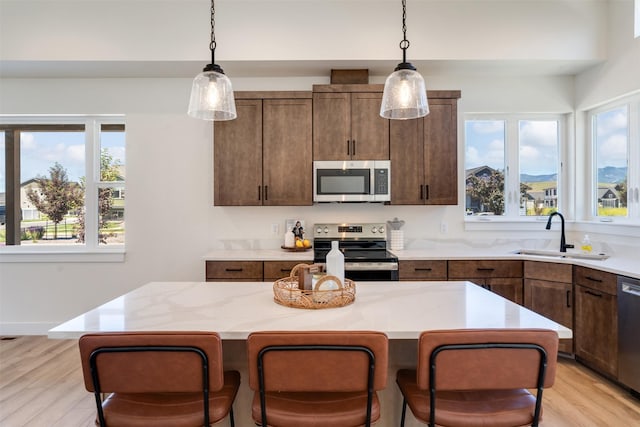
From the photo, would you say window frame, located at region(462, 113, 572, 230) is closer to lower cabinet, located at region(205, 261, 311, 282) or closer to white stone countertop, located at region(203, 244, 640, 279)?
white stone countertop, located at region(203, 244, 640, 279)

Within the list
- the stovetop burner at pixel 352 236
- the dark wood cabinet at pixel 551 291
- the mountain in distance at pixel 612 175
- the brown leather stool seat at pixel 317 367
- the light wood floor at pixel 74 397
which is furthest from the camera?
the stovetop burner at pixel 352 236

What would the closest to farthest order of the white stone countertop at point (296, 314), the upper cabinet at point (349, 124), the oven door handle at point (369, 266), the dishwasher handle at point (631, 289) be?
the white stone countertop at point (296, 314) < the dishwasher handle at point (631, 289) < the oven door handle at point (369, 266) < the upper cabinet at point (349, 124)

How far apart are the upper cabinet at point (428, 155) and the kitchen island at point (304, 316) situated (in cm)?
158

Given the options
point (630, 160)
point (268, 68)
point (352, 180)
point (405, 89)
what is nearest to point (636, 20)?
point (630, 160)

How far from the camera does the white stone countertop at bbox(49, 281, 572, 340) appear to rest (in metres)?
1.35

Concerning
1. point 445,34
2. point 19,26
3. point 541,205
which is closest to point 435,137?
point 445,34

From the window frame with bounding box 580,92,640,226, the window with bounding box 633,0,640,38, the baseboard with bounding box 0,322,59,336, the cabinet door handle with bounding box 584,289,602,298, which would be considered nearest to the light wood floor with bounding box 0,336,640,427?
the baseboard with bounding box 0,322,59,336

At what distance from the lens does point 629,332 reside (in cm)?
242

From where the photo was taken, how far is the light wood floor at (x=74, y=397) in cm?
223

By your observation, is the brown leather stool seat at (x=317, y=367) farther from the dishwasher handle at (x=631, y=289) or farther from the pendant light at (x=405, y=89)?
the dishwasher handle at (x=631, y=289)

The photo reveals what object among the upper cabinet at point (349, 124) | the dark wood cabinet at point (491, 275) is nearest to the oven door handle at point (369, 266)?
the dark wood cabinet at point (491, 275)

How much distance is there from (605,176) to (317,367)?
3.65 m

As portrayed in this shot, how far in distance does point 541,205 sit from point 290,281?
3.20m

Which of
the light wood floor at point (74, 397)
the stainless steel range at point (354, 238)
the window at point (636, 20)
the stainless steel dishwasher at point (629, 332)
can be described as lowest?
the light wood floor at point (74, 397)
